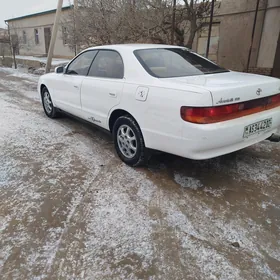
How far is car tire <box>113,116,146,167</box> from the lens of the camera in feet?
10.8

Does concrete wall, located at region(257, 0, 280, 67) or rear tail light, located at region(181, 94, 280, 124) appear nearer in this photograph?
rear tail light, located at region(181, 94, 280, 124)

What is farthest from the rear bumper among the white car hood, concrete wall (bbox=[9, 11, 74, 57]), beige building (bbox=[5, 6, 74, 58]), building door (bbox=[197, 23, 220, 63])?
concrete wall (bbox=[9, 11, 74, 57])

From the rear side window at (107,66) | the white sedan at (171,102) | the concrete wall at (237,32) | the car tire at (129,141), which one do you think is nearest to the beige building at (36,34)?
the concrete wall at (237,32)

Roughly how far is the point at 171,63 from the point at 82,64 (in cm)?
171

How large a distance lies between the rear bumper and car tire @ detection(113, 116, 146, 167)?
322mm

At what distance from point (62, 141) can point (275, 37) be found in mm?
8618

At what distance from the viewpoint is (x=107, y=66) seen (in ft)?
12.5

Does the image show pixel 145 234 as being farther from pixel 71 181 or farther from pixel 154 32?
pixel 154 32

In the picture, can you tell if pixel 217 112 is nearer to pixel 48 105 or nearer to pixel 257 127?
pixel 257 127

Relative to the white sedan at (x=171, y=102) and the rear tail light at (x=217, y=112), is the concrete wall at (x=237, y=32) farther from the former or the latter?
the rear tail light at (x=217, y=112)

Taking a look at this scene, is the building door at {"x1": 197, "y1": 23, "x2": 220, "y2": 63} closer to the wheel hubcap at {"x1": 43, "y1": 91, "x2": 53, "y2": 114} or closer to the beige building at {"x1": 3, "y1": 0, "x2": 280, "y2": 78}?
the beige building at {"x1": 3, "y1": 0, "x2": 280, "y2": 78}

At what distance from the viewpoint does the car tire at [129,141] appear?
3283 millimetres

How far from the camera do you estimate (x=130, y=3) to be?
8.73 meters

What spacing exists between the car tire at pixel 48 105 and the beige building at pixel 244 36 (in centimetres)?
791
